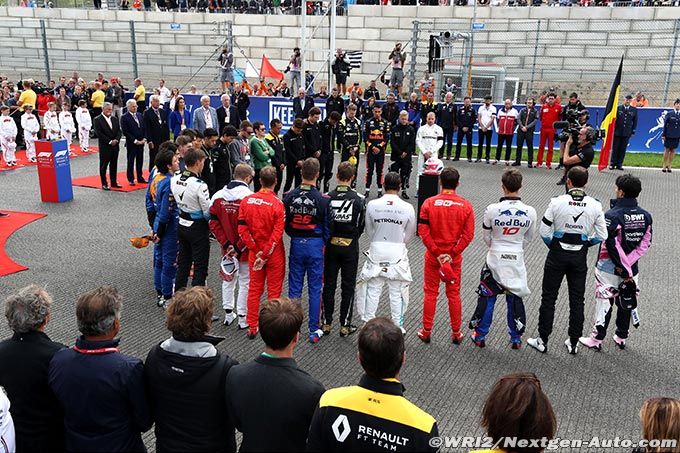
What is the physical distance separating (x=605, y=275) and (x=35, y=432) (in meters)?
4.91

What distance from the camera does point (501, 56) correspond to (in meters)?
22.1

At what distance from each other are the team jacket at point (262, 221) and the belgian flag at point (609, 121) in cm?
882

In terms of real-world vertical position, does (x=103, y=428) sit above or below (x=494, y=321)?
above

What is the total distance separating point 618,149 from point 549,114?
1975 millimetres

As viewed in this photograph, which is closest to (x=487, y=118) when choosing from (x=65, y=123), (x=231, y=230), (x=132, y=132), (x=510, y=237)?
(x=132, y=132)

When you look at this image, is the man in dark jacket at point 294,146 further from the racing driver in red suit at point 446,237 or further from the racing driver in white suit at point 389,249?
the racing driver in red suit at point 446,237

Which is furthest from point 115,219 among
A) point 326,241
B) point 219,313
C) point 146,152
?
point 146,152

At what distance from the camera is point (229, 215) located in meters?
5.91

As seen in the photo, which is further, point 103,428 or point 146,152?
point 146,152

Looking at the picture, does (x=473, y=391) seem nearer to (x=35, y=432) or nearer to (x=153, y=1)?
(x=35, y=432)

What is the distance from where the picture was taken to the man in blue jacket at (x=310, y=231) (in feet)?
17.9

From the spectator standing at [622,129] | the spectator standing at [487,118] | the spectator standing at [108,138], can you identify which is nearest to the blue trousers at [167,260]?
the spectator standing at [108,138]

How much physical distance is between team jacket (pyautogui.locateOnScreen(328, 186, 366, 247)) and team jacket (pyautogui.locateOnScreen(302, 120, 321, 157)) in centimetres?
572

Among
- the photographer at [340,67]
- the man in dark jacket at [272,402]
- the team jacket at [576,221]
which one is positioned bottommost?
the man in dark jacket at [272,402]
